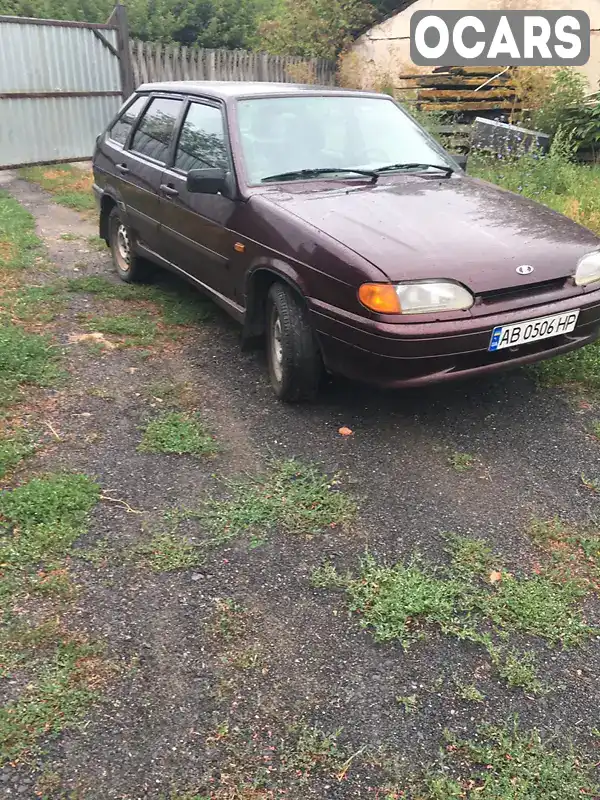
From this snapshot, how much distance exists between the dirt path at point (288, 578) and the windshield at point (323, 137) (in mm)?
1331

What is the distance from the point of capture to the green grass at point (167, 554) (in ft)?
9.26

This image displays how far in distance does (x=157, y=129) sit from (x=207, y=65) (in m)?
8.77

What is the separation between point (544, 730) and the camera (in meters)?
2.16

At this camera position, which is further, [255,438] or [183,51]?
[183,51]

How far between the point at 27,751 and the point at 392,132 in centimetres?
424

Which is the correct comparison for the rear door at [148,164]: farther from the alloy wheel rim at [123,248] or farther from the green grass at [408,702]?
the green grass at [408,702]

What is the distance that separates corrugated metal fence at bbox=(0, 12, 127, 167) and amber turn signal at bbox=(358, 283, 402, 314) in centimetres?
1014

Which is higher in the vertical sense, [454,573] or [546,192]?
[546,192]

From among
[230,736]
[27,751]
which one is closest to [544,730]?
[230,736]

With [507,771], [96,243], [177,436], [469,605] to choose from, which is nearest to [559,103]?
[96,243]

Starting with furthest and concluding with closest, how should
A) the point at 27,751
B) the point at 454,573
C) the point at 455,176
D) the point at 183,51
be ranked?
the point at 183,51 < the point at 455,176 < the point at 454,573 < the point at 27,751

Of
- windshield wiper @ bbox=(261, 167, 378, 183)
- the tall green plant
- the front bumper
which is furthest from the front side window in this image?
the tall green plant

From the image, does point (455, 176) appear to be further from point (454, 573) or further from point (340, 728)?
point (340, 728)

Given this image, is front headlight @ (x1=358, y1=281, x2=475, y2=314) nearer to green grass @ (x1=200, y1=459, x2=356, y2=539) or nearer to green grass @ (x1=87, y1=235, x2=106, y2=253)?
green grass @ (x1=200, y1=459, x2=356, y2=539)
